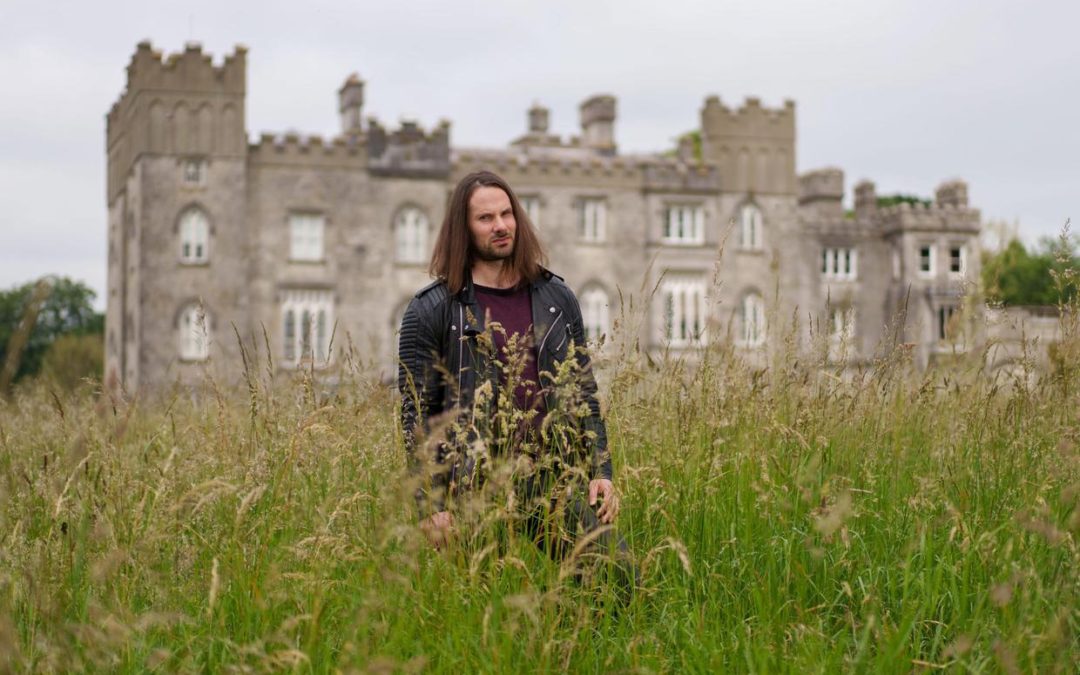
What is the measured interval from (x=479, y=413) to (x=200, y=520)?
1.28 m

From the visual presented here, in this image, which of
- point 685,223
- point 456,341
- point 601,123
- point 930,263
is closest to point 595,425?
point 456,341

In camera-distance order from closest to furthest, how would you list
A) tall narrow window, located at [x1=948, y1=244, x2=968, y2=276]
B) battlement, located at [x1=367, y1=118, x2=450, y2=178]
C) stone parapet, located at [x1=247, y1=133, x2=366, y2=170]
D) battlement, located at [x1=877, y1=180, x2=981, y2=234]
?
stone parapet, located at [x1=247, y1=133, x2=366, y2=170], battlement, located at [x1=367, y1=118, x2=450, y2=178], battlement, located at [x1=877, y1=180, x2=981, y2=234], tall narrow window, located at [x1=948, y1=244, x2=968, y2=276]

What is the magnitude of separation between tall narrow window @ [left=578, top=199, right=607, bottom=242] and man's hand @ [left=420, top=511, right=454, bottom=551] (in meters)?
35.3

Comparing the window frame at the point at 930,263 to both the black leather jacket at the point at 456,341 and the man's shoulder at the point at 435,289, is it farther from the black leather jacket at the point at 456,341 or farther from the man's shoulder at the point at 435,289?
the man's shoulder at the point at 435,289

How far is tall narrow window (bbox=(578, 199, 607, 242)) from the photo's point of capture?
38750mm

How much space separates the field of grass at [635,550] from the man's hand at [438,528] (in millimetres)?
53

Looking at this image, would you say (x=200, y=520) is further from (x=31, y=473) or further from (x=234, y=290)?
(x=234, y=290)

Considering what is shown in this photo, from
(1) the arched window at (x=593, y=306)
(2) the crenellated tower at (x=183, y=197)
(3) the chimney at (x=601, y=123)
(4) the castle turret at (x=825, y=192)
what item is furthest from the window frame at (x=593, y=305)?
(4) the castle turret at (x=825, y=192)

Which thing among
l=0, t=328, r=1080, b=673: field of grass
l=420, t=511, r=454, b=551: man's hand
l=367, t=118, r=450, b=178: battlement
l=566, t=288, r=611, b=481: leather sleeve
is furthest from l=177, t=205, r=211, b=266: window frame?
l=420, t=511, r=454, b=551: man's hand

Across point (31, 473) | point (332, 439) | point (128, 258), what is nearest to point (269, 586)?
point (332, 439)

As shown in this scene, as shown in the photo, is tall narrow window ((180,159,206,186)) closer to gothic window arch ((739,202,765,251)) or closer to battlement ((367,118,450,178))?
battlement ((367,118,450,178))

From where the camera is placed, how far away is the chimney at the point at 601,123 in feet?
141

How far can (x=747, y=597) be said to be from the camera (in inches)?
150

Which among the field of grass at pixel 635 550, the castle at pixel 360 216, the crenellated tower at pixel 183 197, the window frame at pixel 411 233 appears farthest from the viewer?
the window frame at pixel 411 233
